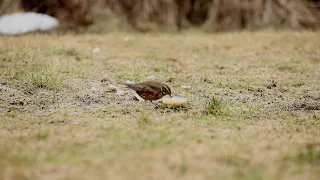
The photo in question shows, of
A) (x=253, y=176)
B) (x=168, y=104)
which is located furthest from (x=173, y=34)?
(x=253, y=176)

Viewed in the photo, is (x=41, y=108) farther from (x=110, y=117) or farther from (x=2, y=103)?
(x=110, y=117)

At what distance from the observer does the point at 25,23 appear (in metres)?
12.1

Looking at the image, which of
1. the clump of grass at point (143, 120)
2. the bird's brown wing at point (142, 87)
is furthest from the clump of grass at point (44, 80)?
the clump of grass at point (143, 120)

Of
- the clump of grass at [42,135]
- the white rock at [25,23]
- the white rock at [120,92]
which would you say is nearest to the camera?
the clump of grass at [42,135]

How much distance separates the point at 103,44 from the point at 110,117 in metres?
5.30

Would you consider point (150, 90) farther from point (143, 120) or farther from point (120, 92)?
point (120, 92)

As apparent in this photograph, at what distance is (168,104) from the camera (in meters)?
5.52

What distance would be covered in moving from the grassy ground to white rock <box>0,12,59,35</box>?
139 centimetres

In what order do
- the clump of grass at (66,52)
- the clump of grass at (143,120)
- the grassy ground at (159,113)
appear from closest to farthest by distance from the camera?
the grassy ground at (159,113)
the clump of grass at (143,120)
the clump of grass at (66,52)

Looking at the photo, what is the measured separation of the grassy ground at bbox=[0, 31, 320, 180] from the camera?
3.35m

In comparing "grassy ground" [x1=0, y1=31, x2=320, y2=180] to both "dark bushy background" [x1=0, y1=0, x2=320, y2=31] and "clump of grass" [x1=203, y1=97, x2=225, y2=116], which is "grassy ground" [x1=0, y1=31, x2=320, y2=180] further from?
"dark bushy background" [x1=0, y1=0, x2=320, y2=31]

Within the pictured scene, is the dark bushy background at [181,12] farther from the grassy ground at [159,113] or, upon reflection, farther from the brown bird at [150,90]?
the brown bird at [150,90]

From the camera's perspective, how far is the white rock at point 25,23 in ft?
38.2

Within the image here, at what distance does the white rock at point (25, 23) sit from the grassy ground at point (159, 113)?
1.39m
